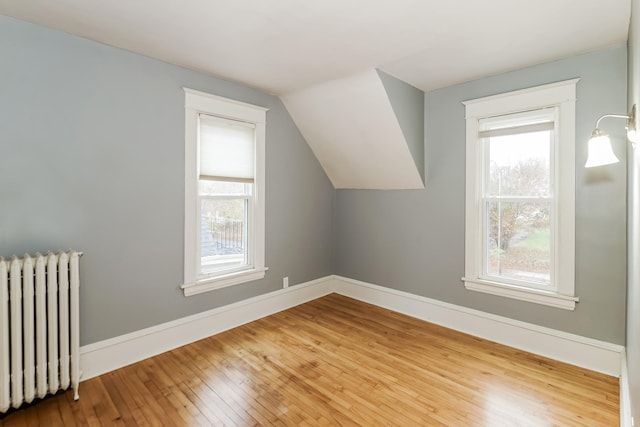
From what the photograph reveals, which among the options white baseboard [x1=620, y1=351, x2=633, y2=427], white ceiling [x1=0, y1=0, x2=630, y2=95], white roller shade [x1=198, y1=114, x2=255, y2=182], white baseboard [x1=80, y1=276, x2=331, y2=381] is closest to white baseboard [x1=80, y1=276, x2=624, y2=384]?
white baseboard [x1=80, y1=276, x2=331, y2=381]

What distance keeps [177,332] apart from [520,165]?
3496 mm

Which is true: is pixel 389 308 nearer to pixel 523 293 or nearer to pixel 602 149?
pixel 523 293

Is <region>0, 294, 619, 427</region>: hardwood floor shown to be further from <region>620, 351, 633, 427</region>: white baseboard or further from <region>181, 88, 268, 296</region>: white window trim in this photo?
<region>181, 88, 268, 296</region>: white window trim

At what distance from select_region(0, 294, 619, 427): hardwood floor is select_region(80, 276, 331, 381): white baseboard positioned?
0.08 metres

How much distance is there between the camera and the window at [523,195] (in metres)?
2.67

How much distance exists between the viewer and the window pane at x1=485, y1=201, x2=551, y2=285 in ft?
9.38

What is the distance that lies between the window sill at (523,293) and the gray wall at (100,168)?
2.49 meters

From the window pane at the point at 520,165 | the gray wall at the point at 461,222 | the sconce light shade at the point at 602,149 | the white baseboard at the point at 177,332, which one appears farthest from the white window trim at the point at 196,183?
the sconce light shade at the point at 602,149

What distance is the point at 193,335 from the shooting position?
303 cm

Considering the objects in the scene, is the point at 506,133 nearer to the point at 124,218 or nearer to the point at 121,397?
the point at 124,218

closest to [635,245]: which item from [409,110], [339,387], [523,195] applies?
[523,195]

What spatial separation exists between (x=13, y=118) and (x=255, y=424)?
2.51 metres

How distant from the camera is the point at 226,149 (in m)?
3.26

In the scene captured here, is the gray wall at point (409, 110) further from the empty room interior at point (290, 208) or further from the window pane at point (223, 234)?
the window pane at point (223, 234)
